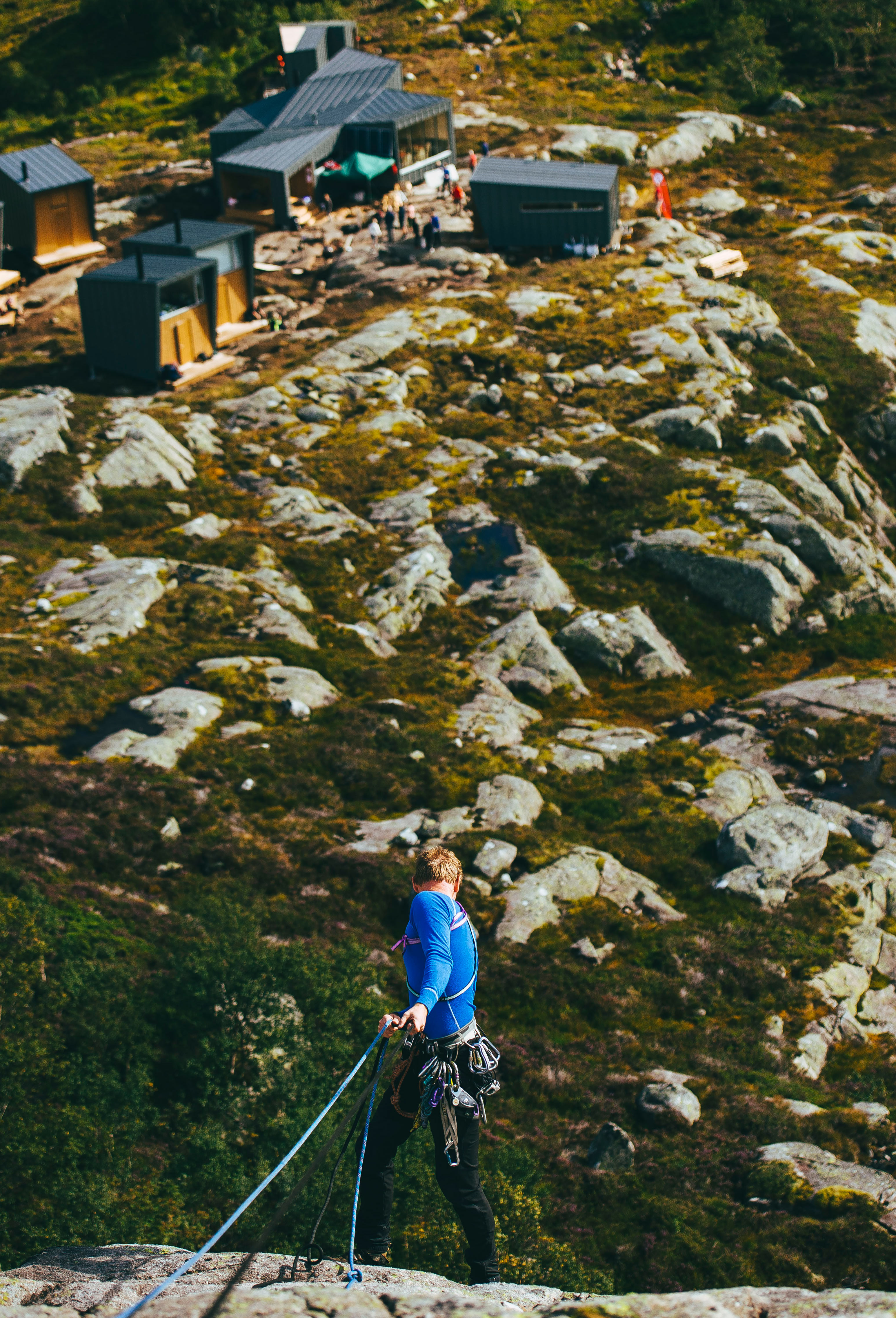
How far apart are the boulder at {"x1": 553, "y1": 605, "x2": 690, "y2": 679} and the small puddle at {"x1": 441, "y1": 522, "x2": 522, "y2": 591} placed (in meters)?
3.35

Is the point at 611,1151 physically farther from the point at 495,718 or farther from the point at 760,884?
the point at 495,718

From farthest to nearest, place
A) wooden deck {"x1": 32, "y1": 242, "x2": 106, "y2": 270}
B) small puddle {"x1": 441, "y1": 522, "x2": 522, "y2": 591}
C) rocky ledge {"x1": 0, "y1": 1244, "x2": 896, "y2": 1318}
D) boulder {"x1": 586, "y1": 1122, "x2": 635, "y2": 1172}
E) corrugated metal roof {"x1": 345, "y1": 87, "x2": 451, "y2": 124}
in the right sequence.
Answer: corrugated metal roof {"x1": 345, "y1": 87, "x2": 451, "y2": 124}
wooden deck {"x1": 32, "y1": 242, "x2": 106, "y2": 270}
small puddle {"x1": 441, "y1": 522, "x2": 522, "y2": 591}
boulder {"x1": 586, "y1": 1122, "x2": 635, "y2": 1172}
rocky ledge {"x1": 0, "y1": 1244, "x2": 896, "y2": 1318}

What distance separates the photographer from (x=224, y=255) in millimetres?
39062

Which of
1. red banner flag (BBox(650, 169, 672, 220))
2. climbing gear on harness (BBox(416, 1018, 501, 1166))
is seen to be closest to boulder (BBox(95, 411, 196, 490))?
climbing gear on harness (BBox(416, 1018, 501, 1166))

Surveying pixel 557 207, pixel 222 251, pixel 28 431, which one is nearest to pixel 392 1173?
pixel 28 431

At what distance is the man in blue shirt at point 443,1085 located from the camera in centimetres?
661

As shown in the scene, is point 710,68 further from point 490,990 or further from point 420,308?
point 490,990

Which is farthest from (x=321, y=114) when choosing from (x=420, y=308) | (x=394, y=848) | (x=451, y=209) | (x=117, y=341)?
(x=394, y=848)

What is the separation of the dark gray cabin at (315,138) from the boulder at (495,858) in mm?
42915

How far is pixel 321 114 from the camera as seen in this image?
180ft

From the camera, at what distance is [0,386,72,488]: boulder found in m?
29.2

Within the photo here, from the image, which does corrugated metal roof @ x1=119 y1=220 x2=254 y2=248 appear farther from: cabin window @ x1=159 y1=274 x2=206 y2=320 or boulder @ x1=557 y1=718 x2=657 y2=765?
boulder @ x1=557 y1=718 x2=657 y2=765

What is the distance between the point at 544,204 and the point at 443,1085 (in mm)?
48257

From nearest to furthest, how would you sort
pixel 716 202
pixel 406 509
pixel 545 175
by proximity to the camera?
pixel 406 509, pixel 545 175, pixel 716 202
